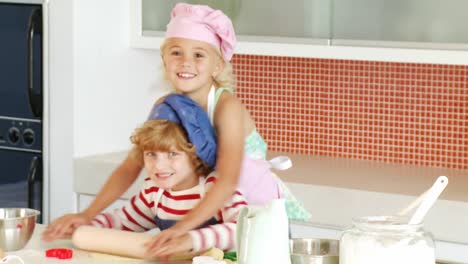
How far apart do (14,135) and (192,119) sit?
1846mm

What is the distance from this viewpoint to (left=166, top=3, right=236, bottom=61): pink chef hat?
2.82 m

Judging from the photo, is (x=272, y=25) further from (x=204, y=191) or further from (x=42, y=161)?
(x=204, y=191)

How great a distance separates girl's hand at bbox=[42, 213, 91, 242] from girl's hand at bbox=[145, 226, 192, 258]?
331mm

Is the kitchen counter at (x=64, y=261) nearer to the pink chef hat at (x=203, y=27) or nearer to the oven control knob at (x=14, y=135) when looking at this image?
the pink chef hat at (x=203, y=27)

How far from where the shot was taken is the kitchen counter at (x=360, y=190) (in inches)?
134

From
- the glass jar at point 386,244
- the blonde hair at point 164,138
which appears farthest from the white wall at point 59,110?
the glass jar at point 386,244

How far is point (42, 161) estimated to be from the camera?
4.29 meters

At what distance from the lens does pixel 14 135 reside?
171 inches

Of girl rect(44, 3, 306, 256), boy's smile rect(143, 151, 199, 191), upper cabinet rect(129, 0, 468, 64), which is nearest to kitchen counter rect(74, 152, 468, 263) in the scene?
upper cabinet rect(129, 0, 468, 64)

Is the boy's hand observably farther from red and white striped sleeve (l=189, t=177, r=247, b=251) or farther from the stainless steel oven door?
the stainless steel oven door

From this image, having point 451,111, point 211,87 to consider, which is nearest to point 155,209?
point 211,87

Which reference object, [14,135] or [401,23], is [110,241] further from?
[14,135]

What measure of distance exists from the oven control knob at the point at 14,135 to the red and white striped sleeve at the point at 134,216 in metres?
1.58

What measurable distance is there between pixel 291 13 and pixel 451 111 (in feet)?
2.36
